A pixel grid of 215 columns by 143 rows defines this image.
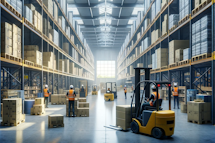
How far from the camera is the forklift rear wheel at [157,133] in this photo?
5750 mm

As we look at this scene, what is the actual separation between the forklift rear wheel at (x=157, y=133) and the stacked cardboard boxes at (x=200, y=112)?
302 centimetres

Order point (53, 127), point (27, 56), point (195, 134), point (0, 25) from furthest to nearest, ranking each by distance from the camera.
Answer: point (27, 56) < point (0, 25) < point (53, 127) < point (195, 134)

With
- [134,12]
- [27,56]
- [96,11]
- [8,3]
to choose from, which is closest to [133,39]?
[134,12]

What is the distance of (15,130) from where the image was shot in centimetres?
696

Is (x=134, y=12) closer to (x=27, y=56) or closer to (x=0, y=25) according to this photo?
(x=27, y=56)

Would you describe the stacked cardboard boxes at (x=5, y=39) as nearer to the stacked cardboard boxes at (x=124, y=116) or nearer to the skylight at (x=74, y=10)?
the stacked cardboard boxes at (x=124, y=116)

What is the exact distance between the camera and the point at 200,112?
805 centimetres

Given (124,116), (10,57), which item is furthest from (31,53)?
(124,116)

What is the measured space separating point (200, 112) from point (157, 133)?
311 centimetres

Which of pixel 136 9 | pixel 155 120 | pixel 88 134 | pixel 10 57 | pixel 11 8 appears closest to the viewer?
pixel 155 120

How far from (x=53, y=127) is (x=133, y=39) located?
2537 cm

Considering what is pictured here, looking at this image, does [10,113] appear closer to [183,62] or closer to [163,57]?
[183,62]

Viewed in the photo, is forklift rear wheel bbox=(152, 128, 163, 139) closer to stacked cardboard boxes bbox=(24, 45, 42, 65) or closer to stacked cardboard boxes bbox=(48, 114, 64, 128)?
stacked cardboard boxes bbox=(48, 114, 64, 128)

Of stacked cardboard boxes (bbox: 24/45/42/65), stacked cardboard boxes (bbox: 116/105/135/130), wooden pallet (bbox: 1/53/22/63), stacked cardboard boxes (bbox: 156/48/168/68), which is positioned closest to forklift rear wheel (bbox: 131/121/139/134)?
stacked cardboard boxes (bbox: 116/105/135/130)
